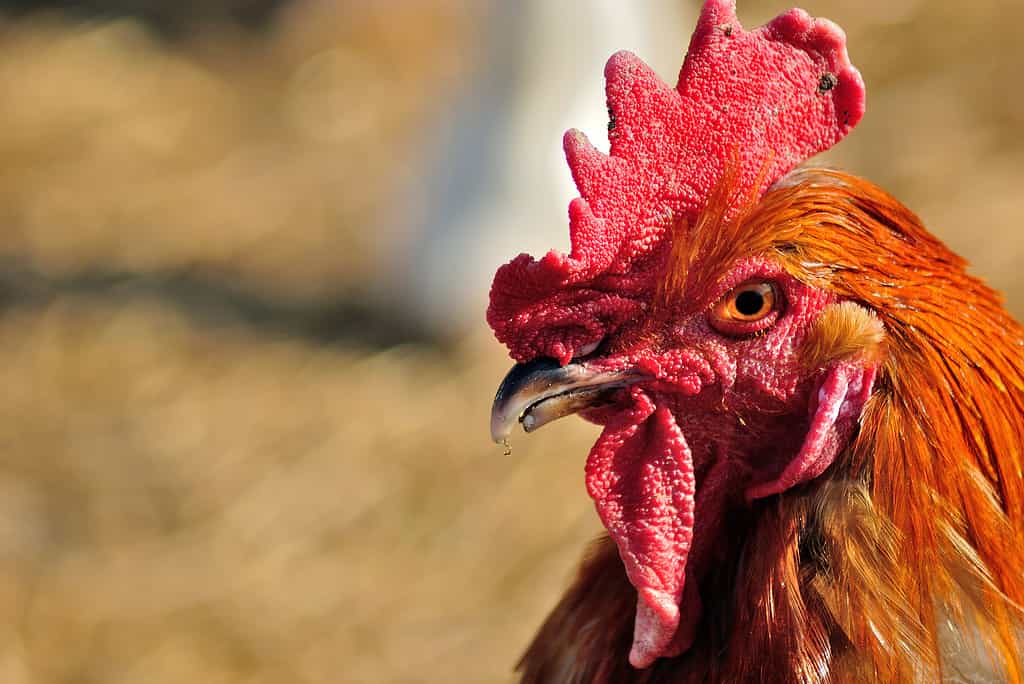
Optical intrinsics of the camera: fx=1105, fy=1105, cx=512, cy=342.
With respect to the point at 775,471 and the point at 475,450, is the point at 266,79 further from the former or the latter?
the point at 775,471

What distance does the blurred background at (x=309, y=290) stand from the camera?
429cm

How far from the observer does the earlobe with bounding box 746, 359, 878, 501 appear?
199 cm

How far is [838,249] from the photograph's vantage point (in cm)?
201

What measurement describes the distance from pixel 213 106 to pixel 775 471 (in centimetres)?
491

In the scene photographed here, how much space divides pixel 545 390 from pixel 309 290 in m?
3.46

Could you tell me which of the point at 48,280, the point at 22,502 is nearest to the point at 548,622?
the point at 22,502

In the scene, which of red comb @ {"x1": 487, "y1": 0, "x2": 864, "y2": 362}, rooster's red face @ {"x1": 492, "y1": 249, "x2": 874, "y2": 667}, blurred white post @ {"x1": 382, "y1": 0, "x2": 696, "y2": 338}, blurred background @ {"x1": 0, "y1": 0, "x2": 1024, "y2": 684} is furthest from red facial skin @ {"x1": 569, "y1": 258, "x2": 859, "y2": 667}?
blurred white post @ {"x1": 382, "y1": 0, "x2": 696, "y2": 338}

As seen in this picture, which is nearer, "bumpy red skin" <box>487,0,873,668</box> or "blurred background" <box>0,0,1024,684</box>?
"bumpy red skin" <box>487,0,873,668</box>

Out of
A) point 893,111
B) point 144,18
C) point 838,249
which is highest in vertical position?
point 144,18

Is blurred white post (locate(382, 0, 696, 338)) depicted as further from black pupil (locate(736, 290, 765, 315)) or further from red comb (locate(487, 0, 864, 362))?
black pupil (locate(736, 290, 765, 315))

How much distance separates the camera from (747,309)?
2068 mm

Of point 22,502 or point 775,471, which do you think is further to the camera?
point 22,502

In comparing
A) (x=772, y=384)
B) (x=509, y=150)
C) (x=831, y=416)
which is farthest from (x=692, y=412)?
(x=509, y=150)

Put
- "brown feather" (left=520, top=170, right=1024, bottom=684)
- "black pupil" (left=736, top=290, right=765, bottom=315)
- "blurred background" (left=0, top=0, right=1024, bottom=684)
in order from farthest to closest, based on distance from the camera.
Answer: "blurred background" (left=0, top=0, right=1024, bottom=684)
"black pupil" (left=736, top=290, right=765, bottom=315)
"brown feather" (left=520, top=170, right=1024, bottom=684)
